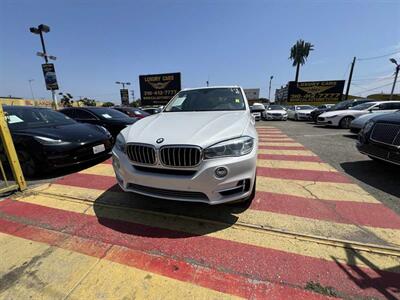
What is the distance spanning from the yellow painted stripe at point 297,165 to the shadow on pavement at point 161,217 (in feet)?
7.53

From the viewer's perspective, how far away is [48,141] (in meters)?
4.09

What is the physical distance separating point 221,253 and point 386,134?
382cm

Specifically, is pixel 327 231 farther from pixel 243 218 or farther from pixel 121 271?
pixel 121 271

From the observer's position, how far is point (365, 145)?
4.13 m

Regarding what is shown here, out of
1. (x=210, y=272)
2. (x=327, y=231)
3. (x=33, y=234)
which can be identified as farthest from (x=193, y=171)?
(x=33, y=234)

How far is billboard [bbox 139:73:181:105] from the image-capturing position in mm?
29469

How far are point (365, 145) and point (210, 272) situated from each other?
414cm

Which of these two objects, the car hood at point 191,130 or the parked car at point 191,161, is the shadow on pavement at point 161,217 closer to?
the parked car at point 191,161

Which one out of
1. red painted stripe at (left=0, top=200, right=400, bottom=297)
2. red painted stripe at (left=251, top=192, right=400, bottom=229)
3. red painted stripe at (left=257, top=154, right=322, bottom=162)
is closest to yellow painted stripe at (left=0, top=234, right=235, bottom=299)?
red painted stripe at (left=0, top=200, right=400, bottom=297)

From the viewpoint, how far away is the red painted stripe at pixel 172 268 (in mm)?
1663

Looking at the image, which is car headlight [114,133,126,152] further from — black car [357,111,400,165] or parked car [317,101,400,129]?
parked car [317,101,400,129]

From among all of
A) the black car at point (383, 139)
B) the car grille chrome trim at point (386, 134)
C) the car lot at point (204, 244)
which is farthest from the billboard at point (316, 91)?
the car lot at point (204, 244)

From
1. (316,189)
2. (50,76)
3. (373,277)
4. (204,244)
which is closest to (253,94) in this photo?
(50,76)

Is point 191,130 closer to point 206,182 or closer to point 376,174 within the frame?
point 206,182
